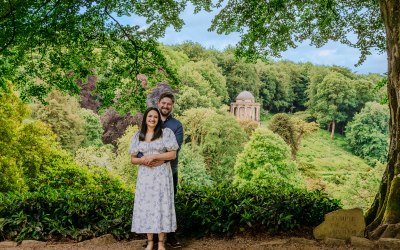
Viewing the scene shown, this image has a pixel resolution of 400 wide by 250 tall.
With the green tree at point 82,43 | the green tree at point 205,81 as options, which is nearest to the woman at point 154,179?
the green tree at point 82,43

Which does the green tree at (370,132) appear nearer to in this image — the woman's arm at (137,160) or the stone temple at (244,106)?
the stone temple at (244,106)

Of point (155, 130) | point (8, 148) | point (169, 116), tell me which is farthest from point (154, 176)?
point (8, 148)

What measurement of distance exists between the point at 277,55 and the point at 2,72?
6091 millimetres

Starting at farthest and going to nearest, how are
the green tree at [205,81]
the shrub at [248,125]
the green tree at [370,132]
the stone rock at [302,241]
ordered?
the green tree at [370,132] < the green tree at [205,81] < the shrub at [248,125] < the stone rock at [302,241]

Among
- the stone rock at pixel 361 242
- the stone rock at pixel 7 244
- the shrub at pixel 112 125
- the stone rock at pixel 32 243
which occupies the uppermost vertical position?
the shrub at pixel 112 125

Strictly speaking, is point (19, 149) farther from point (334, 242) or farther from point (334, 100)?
point (334, 100)

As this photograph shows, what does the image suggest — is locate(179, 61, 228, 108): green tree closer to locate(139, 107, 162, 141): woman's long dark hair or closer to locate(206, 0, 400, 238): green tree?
locate(206, 0, 400, 238): green tree

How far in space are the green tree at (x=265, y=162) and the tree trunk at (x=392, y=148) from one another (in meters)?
25.3

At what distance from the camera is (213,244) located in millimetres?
6285

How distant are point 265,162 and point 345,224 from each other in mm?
27071

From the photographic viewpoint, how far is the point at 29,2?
7.83 m

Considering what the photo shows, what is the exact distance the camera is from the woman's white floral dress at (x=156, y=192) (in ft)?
17.4

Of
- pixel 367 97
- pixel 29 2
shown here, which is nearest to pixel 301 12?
pixel 29 2

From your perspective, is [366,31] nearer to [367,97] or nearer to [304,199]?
[304,199]
